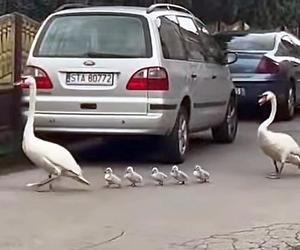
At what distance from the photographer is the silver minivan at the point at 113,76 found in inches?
411

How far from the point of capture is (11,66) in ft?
41.1

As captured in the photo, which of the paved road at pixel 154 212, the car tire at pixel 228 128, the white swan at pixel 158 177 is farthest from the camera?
the car tire at pixel 228 128

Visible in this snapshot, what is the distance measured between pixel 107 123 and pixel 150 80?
2.18 feet

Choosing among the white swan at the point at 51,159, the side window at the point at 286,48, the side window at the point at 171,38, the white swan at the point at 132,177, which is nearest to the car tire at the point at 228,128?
the side window at the point at 171,38

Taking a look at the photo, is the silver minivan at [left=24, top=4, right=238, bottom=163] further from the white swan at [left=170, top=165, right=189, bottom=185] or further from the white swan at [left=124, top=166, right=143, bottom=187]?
the white swan at [left=124, top=166, right=143, bottom=187]

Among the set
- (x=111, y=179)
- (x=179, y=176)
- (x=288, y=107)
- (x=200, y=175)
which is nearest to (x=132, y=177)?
(x=111, y=179)

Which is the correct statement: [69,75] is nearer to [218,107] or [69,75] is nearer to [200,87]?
[200,87]

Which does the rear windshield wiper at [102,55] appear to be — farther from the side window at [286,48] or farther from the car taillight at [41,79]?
the side window at [286,48]

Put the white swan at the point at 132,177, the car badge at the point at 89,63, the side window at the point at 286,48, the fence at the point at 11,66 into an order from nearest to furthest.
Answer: the white swan at the point at 132,177 → the car badge at the point at 89,63 → the fence at the point at 11,66 → the side window at the point at 286,48

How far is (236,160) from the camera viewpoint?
467 inches

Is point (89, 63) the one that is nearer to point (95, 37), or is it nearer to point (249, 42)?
point (95, 37)

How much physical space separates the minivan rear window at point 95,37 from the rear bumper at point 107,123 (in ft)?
2.26

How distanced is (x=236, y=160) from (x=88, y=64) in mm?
2456

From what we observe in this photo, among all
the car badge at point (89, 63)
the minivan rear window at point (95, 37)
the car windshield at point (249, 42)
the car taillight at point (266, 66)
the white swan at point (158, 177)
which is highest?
the minivan rear window at point (95, 37)
